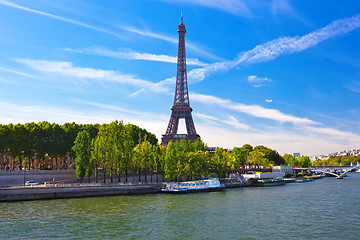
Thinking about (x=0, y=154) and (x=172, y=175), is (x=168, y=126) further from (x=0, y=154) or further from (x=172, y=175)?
(x=0, y=154)

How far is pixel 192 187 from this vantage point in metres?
73.4

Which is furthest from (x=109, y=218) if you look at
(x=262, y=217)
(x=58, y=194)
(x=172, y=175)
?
(x=172, y=175)

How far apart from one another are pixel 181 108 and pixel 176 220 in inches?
3798

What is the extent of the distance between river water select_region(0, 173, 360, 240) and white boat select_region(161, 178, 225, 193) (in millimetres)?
17518

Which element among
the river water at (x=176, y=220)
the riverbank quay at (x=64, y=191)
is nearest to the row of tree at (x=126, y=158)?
the riverbank quay at (x=64, y=191)

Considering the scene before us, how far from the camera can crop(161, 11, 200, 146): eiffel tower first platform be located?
130m

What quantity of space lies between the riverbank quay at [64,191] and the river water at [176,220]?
3165mm

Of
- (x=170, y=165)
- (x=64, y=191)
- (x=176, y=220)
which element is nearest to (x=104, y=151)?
(x=64, y=191)

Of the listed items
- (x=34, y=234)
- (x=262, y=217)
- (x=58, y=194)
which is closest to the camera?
(x=34, y=234)

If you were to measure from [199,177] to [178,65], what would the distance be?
68.7 meters

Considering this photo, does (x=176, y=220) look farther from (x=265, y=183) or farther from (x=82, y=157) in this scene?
(x=265, y=183)

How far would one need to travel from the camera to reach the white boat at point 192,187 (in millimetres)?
70312

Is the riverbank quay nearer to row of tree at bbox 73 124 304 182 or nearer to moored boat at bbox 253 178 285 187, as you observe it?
row of tree at bbox 73 124 304 182

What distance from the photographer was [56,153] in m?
87.6
